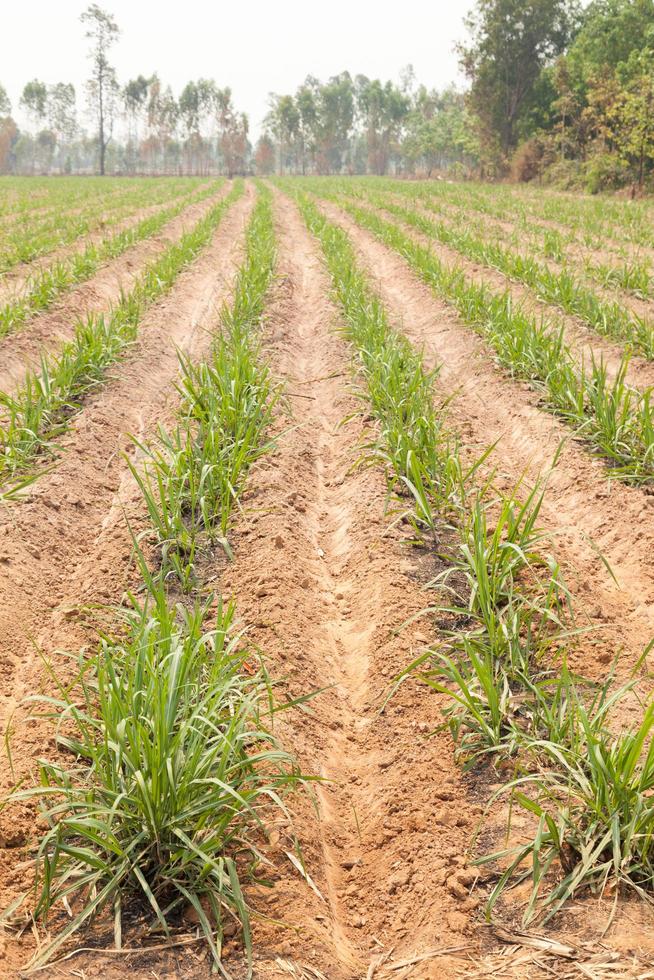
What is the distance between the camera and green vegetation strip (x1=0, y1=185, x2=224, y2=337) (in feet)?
23.5

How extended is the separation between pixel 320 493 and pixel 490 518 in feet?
3.62

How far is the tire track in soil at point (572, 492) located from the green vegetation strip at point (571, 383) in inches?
4.6

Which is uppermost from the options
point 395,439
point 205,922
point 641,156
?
point 641,156

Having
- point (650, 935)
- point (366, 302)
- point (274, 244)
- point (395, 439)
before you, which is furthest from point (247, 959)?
point (274, 244)

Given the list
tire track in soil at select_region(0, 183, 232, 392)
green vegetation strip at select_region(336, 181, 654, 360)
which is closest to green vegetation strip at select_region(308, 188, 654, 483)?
green vegetation strip at select_region(336, 181, 654, 360)

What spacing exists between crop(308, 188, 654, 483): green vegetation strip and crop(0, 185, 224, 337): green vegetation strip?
433 cm

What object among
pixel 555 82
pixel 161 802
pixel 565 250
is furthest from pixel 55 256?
pixel 555 82

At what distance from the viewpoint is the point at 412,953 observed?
1959 millimetres

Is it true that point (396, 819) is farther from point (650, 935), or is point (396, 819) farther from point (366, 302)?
point (366, 302)

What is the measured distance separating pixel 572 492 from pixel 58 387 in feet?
11.7

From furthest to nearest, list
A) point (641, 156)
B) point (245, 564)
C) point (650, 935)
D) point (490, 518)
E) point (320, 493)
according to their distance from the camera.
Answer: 1. point (641, 156)
2. point (320, 493)
3. point (490, 518)
4. point (245, 564)
5. point (650, 935)

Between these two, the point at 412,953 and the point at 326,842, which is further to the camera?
the point at 326,842

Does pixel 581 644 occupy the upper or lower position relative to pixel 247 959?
upper

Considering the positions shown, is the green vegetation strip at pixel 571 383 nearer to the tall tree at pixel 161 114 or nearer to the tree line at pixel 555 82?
the tree line at pixel 555 82
